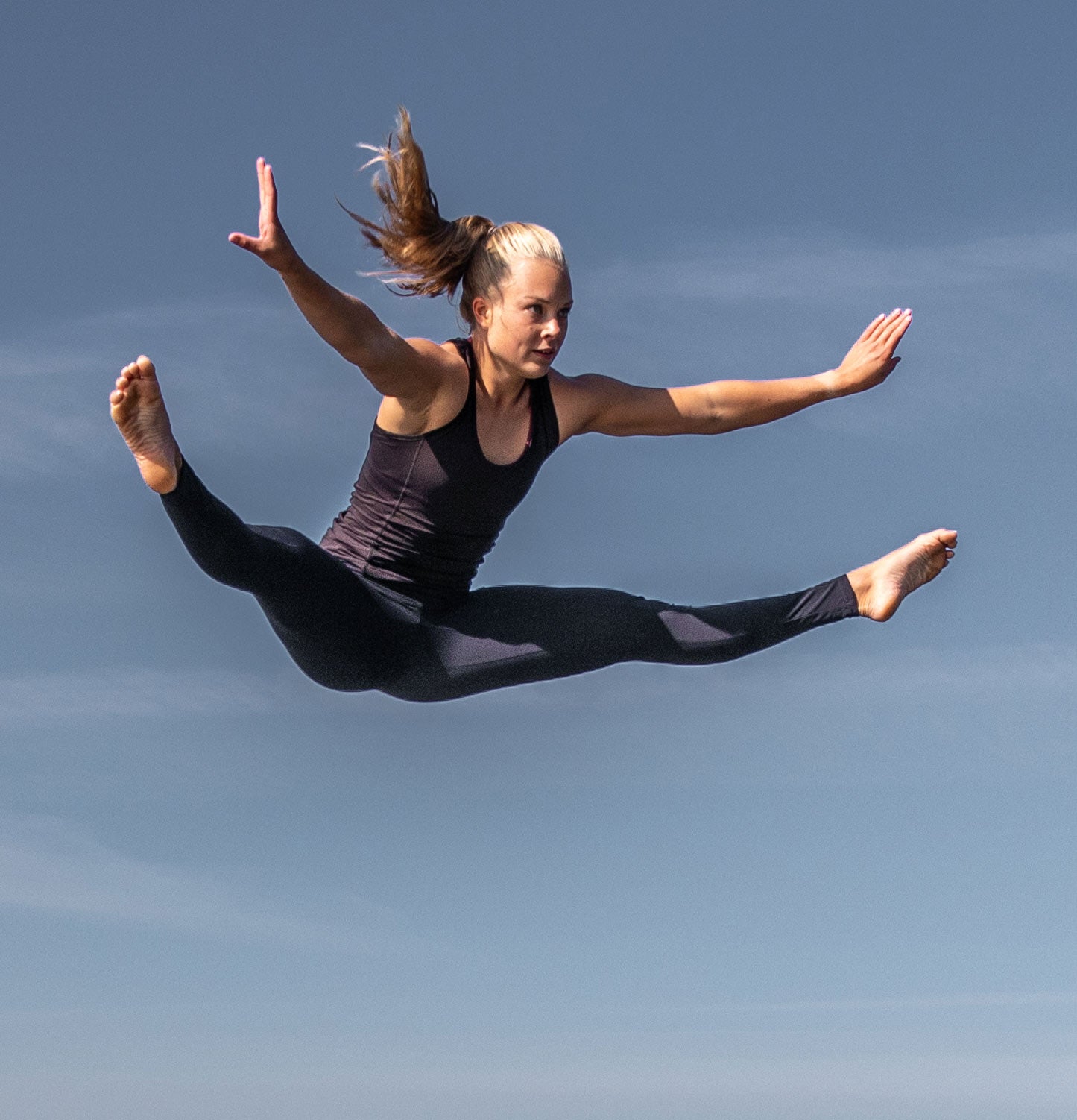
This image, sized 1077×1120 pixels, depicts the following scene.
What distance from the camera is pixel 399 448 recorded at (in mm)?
7219

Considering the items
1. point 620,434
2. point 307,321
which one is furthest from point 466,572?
point 307,321

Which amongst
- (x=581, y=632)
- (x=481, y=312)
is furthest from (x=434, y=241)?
(x=581, y=632)

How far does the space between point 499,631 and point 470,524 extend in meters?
0.46

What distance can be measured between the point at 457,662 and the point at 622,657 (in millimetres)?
699

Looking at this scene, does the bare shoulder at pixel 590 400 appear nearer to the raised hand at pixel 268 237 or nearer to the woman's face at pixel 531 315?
the woman's face at pixel 531 315

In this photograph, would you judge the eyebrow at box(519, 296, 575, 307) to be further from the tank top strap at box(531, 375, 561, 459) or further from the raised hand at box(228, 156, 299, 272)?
the raised hand at box(228, 156, 299, 272)

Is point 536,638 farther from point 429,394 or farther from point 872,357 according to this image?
point 872,357

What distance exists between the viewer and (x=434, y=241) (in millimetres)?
7273

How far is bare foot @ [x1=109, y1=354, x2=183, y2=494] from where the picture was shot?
6344 mm

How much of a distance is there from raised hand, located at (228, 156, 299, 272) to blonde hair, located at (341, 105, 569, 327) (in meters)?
0.84

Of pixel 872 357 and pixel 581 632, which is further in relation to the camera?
pixel 872 357

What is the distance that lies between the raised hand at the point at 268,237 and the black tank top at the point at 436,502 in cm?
110

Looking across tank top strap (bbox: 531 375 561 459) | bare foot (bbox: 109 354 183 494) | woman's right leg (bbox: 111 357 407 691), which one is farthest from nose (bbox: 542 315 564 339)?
bare foot (bbox: 109 354 183 494)

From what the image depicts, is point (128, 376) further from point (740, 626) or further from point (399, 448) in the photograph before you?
point (740, 626)
